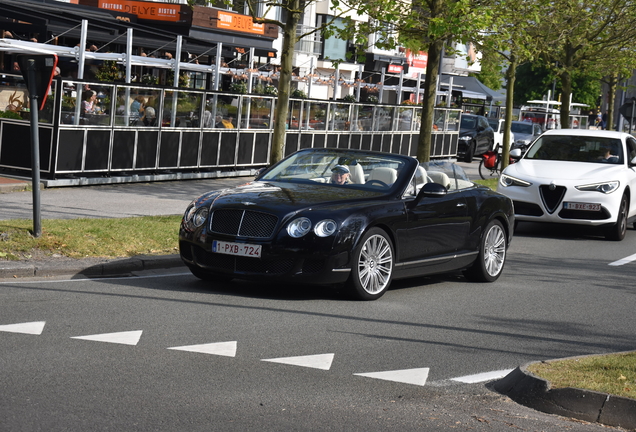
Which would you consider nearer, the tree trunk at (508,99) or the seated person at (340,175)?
the seated person at (340,175)

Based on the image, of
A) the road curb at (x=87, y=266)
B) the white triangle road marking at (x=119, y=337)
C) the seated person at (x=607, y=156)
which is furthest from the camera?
the seated person at (x=607, y=156)

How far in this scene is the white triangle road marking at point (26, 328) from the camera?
741 centimetres

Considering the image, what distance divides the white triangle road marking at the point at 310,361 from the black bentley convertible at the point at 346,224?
7.00 ft

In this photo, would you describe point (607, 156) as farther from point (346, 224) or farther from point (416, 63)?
point (416, 63)

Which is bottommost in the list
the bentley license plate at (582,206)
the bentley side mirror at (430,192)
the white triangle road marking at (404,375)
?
the white triangle road marking at (404,375)

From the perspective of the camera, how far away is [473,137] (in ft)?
129

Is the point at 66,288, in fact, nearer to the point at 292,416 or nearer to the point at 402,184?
the point at 402,184

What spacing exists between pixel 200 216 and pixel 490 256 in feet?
12.1

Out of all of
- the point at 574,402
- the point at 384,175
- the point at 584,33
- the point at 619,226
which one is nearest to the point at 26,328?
the point at 574,402

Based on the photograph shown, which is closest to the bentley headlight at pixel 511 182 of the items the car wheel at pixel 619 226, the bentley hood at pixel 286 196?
the car wheel at pixel 619 226

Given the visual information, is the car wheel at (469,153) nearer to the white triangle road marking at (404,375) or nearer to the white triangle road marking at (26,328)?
the white triangle road marking at (26,328)

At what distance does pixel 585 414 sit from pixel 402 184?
4806mm

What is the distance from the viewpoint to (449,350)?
7.70m

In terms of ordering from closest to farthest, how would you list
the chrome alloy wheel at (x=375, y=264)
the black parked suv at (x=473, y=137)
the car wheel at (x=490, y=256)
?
the chrome alloy wheel at (x=375, y=264) → the car wheel at (x=490, y=256) → the black parked suv at (x=473, y=137)
